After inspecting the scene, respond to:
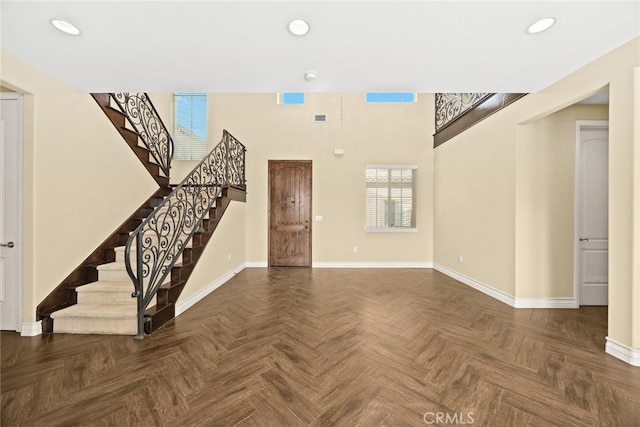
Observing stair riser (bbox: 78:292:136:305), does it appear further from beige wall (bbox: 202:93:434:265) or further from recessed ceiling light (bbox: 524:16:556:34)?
recessed ceiling light (bbox: 524:16:556:34)

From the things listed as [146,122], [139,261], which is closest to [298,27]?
[139,261]

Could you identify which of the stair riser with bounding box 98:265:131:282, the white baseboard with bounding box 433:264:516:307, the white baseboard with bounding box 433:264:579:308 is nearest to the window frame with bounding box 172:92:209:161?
the stair riser with bounding box 98:265:131:282

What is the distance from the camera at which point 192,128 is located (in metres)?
6.52

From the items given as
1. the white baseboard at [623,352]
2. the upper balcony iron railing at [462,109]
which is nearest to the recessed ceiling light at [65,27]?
the upper balcony iron railing at [462,109]

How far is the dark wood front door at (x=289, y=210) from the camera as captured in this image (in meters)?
6.43

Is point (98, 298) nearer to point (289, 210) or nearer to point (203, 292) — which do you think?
point (203, 292)

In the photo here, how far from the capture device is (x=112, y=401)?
1788 mm

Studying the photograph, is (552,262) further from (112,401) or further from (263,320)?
(112,401)

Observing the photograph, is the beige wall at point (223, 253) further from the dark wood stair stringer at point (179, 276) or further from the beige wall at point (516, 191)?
the beige wall at point (516, 191)

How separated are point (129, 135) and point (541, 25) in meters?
5.09

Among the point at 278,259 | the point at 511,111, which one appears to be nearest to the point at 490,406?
the point at 511,111

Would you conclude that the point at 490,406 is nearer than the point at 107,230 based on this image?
Yes

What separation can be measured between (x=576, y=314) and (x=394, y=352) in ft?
9.12

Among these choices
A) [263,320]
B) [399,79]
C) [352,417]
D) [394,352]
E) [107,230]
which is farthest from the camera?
[107,230]
